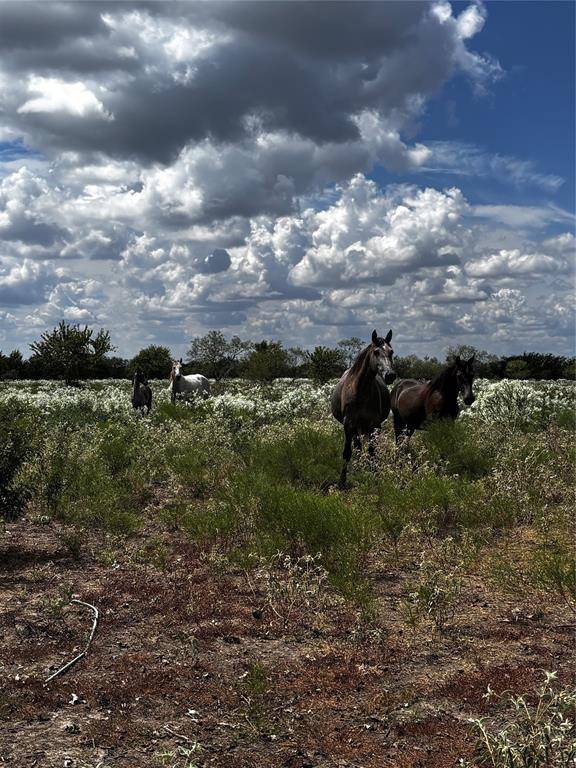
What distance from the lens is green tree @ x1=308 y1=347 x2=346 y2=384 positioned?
139 ft

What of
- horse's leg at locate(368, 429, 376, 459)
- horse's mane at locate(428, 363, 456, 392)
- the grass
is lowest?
the grass

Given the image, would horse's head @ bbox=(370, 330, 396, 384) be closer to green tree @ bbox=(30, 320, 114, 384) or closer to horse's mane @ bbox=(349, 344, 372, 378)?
horse's mane @ bbox=(349, 344, 372, 378)

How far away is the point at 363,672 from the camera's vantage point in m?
5.29

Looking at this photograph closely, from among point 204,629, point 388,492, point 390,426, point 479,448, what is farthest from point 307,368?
point 204,629

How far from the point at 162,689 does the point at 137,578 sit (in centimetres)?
271

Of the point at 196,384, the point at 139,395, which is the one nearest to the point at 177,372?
the point at 196,384

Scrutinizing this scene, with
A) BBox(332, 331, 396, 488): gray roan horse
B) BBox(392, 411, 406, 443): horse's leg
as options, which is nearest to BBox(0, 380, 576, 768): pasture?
BBox(332, 331, 396, 488): gray roan horse

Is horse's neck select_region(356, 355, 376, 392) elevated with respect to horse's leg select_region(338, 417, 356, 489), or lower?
elevated

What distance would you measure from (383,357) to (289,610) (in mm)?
6148

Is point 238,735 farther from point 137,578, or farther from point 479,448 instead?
point 479,448

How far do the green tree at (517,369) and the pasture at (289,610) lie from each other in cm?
5660

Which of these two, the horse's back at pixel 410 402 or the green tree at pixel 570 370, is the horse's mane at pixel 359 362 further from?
the green tree at pixel 570 370

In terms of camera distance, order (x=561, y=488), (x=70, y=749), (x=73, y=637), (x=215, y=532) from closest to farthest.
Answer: (x=70, y=749) → (x=73, y=637) → (x=215, y=532) → (x=561, y=488)

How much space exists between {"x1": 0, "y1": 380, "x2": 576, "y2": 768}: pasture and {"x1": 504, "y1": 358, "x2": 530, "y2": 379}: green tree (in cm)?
5660
